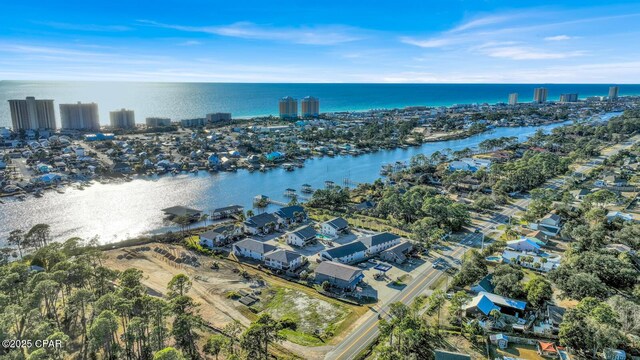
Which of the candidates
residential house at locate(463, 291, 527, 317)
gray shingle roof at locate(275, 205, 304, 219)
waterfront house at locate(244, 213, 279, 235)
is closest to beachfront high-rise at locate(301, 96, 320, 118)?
gray shingle roof at locate(275, 205, 304, 219)

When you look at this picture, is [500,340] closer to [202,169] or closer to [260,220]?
[260,220]

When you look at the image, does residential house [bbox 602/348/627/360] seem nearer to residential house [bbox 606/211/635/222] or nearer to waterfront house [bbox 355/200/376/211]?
residential house [bbox 606/211/635/222]

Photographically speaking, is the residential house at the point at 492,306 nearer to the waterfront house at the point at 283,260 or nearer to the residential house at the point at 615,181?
the waterfront house at the point at 283,260

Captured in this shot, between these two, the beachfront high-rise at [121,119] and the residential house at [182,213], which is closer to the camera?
the residential house at [182,213]

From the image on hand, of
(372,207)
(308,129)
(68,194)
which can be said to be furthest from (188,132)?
(372,207)

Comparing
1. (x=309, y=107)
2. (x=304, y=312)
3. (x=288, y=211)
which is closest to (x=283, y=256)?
(x=304, y=312)

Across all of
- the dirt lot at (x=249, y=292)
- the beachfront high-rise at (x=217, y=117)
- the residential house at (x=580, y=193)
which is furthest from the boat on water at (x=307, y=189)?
the beachfront high-rise at (x=217, y=117)
